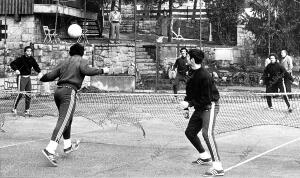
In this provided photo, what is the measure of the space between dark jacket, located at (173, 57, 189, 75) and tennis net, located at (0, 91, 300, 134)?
1.15 metres

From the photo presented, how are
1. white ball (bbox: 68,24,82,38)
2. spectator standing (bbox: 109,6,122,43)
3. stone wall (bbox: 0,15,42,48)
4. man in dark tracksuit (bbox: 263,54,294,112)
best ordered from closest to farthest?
man in dark tracksuit (bbox: 263,54,294,112) < white ball (bbox: 68,24,82,38) < stone wall (bbox: 0,15,42,48) < spectator standing (bbox: 109,6,122,43)

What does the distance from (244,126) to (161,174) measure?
18.3 feet

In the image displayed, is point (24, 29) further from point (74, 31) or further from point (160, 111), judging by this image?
point (160, 111)

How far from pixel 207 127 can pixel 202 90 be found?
1.75 ft

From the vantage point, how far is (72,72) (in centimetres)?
907

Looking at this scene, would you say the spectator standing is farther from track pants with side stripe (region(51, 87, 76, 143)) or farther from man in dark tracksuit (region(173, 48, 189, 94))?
track pants with side stripe (region(51, 87, 76, 143))

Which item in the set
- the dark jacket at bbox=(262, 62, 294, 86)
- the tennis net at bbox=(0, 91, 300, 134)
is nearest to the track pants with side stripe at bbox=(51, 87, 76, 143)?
the tennis net at bbox=(0, 91, 300, 134)

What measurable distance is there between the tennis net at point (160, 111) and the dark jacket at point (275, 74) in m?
0.80

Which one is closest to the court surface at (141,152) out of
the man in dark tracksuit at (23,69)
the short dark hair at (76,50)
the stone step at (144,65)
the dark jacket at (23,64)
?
the short dark hair at (76,50)

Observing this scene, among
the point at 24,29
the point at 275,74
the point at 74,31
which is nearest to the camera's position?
the point at 275,74

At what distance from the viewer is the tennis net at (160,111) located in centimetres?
1377

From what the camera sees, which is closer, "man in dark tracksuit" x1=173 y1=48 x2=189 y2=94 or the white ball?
"man in dark tracksuit" x1=173 y1=48 x2=189 y2=94

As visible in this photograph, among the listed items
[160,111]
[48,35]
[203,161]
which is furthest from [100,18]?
[203,161]

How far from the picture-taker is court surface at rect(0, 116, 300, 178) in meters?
8.21
